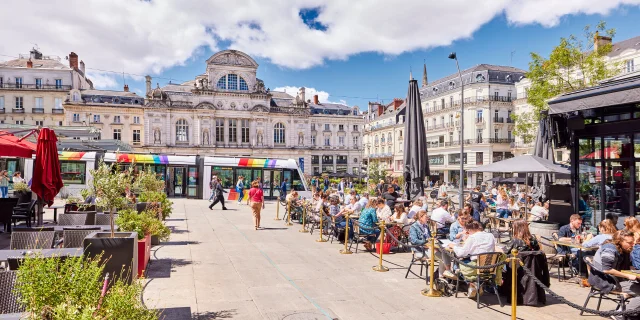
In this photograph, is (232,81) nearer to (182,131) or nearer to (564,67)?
(182,131)

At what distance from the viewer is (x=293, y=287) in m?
7.06

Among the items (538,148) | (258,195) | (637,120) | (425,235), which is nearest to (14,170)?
(258,195)

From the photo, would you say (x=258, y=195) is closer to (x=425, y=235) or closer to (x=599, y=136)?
(x=425, y=235)

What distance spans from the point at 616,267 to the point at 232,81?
183ft

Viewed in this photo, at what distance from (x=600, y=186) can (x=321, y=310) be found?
7920 millimetres

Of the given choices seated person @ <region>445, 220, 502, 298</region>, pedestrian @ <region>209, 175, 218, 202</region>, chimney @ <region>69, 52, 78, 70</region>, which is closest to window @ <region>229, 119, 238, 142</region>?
chimney @ <region>69, 52, 78, 70</region>

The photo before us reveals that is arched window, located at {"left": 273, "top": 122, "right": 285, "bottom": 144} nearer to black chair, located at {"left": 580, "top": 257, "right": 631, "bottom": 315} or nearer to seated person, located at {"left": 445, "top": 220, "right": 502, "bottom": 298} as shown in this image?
seated person, located at {"left": 445, "top": 220, "right": 502, "bottom": 298}

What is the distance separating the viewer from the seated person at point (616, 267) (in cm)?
557

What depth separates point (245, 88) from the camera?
191 ft

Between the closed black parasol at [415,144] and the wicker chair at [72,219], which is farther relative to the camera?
the closed black parasol at [415,144]

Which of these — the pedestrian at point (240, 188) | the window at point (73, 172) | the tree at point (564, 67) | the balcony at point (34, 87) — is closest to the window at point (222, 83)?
the balcony at point (34, 87)

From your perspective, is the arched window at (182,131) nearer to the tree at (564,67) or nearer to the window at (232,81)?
the window at (232,81)

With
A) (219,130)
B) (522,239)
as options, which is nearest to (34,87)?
(219,130)

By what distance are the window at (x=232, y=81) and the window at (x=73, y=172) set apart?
34566 mm
